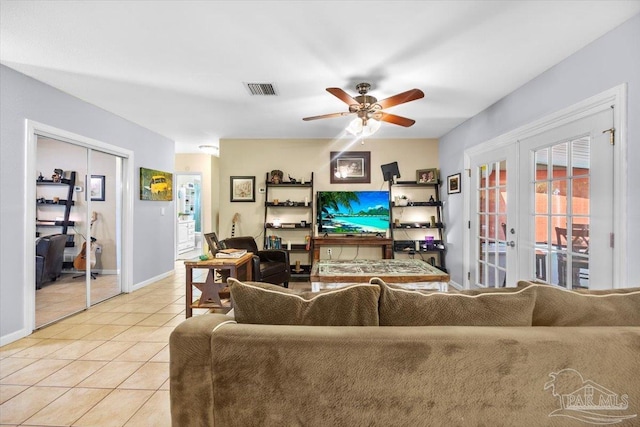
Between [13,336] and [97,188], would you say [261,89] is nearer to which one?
[97,188]

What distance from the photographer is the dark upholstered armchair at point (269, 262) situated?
157 inches

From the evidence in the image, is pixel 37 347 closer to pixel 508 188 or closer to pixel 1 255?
pixel 1 255

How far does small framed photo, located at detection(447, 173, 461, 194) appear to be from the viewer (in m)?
4.42

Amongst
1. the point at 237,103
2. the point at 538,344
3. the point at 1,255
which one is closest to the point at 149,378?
the point at 1,255

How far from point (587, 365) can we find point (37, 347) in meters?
3.73

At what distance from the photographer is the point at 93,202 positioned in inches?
146

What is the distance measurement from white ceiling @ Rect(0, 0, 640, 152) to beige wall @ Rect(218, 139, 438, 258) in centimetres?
162

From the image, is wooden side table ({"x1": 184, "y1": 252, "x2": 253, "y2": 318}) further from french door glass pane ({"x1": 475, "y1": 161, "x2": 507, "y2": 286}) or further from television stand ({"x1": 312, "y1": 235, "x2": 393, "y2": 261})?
french door glass pane ({"x1": 475, "y1": 161, "x2": 507, "y2": 286})

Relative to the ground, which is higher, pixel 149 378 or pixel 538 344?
pixel 538 344

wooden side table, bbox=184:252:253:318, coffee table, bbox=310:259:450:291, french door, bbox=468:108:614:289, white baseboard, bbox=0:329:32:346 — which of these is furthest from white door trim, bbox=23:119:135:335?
french door, bbox=468:108:614:289

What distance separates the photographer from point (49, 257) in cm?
325

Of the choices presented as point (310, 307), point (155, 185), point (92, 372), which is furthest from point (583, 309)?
point (155, 185)

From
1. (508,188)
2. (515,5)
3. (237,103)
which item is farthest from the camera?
(237,103)

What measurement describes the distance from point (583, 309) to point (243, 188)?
483 centimetres
